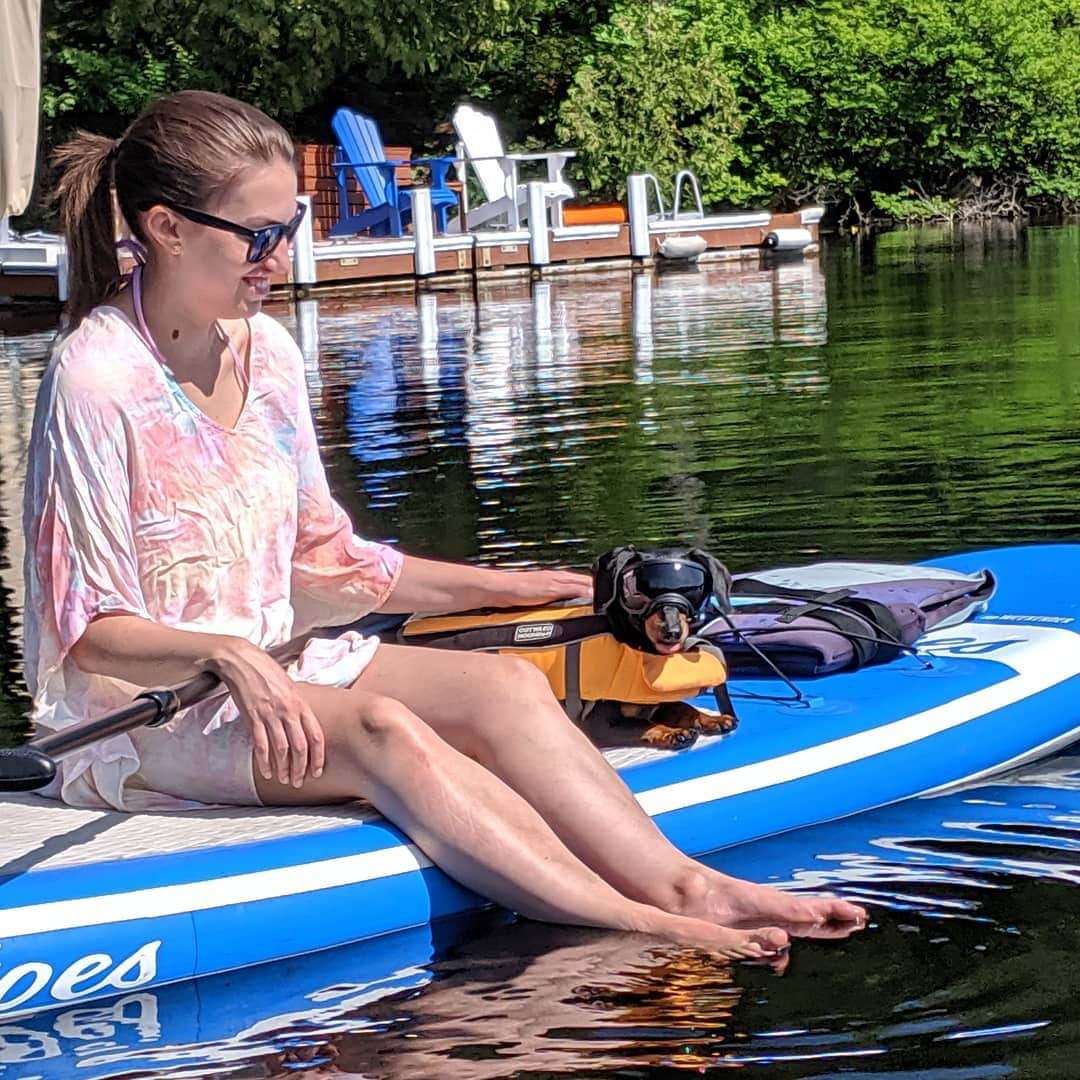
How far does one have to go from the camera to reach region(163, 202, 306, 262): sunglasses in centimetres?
306

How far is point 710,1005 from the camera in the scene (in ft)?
9.56

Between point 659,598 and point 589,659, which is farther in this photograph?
point 589,659

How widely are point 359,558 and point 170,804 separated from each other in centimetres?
53

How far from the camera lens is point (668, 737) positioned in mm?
3615

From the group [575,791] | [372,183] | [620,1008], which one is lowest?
[620,1008]

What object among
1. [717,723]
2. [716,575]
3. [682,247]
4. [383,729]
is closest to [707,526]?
[717,723]

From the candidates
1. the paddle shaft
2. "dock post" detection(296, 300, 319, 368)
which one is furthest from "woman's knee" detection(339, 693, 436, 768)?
"dock post" detection(296, 300, 319, 368)

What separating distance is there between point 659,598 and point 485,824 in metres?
0.59

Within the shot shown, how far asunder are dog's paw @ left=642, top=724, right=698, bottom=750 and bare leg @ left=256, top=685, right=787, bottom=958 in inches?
21.7

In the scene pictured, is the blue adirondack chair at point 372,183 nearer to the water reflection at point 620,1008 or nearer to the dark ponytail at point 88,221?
the dark ponytail at point 88,221

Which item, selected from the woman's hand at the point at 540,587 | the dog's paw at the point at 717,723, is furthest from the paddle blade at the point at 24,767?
the dog's paw at the point at 717,723

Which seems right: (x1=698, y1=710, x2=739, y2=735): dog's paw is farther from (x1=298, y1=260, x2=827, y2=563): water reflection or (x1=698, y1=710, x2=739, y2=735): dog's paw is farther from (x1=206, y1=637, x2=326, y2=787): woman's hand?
(x1=298, y1=260, x2=827, y2=563): water reflection

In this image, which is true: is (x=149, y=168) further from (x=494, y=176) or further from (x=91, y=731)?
(x=494, y=176)

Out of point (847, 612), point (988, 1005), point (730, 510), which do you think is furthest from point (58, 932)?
point (730, 510)
